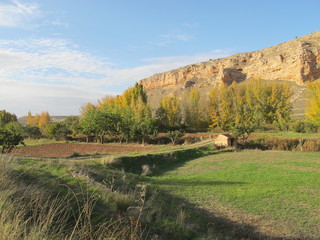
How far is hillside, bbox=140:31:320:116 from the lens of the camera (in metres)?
75.4

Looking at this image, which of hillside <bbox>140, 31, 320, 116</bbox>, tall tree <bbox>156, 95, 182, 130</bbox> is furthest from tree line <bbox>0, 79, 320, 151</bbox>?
hillside <bbox>140, 31, 320, 116</bbox>

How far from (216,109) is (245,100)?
5.67 m

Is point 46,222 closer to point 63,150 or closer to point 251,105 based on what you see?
point 63,150

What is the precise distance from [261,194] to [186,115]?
3557cm

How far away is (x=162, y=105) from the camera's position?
4428cm

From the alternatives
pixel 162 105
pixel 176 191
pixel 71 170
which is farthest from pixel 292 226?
pixel 162 105

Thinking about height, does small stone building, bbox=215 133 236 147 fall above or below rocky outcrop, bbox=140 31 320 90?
below

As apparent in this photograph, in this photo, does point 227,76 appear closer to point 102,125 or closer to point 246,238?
point 102,125

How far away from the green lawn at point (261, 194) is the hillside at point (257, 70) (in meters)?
48.3

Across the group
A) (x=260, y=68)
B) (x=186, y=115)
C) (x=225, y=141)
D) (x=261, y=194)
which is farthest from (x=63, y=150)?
(x=260, y=68)

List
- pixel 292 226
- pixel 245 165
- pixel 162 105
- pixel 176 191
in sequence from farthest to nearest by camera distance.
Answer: pixel 162 105
pixel 245 165
pixel 176 191
pixel 292 226

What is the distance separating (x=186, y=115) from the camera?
44406 mm

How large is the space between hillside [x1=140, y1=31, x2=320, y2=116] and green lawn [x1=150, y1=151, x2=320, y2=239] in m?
48.3

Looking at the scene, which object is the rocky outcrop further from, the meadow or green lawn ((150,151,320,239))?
green lawn ((150,151,320,239))
